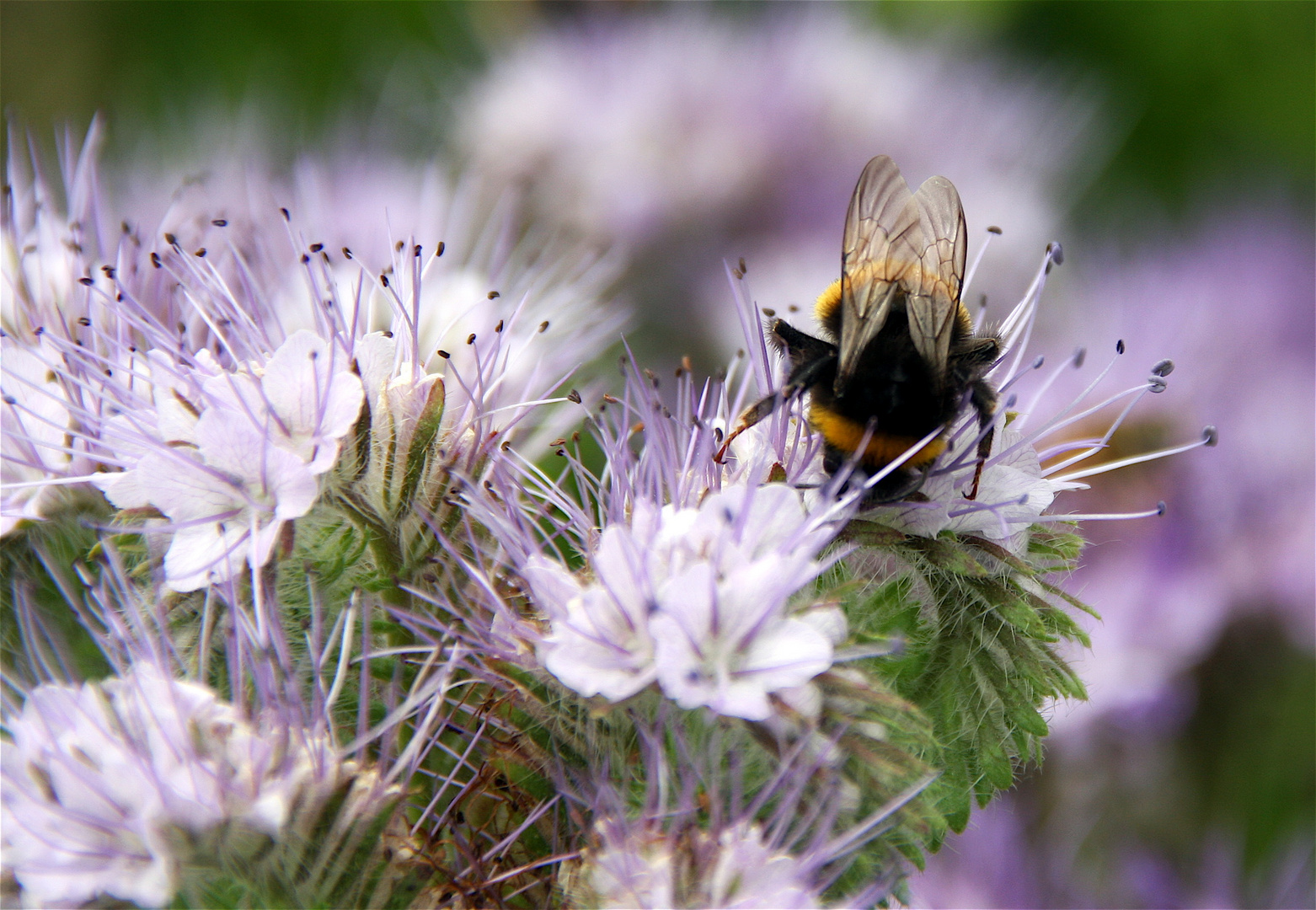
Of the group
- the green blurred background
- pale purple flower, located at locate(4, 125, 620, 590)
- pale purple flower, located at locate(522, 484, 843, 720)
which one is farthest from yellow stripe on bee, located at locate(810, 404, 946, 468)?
the green blurred background

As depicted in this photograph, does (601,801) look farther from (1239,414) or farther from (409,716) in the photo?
(1239,414)

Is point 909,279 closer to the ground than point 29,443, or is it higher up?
higher up

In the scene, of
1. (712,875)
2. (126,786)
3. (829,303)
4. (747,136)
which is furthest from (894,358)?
(747,136)

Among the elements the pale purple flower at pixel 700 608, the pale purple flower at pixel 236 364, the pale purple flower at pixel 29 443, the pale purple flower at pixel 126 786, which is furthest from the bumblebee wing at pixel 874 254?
the pale purple flower at pixel 29 443

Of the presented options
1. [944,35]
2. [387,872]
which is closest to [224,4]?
[944,35]

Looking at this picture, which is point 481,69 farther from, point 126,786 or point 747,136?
point 126,786

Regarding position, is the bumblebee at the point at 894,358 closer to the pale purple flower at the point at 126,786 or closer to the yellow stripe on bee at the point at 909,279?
the yellow stripe on bee at the point at 909,279

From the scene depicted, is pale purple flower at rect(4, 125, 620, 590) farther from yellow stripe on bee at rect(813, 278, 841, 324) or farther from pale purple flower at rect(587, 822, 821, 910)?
pale purple flower at rect(587, 822, 821, 910)

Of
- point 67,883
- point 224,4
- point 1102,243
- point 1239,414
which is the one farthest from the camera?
point 224,4
